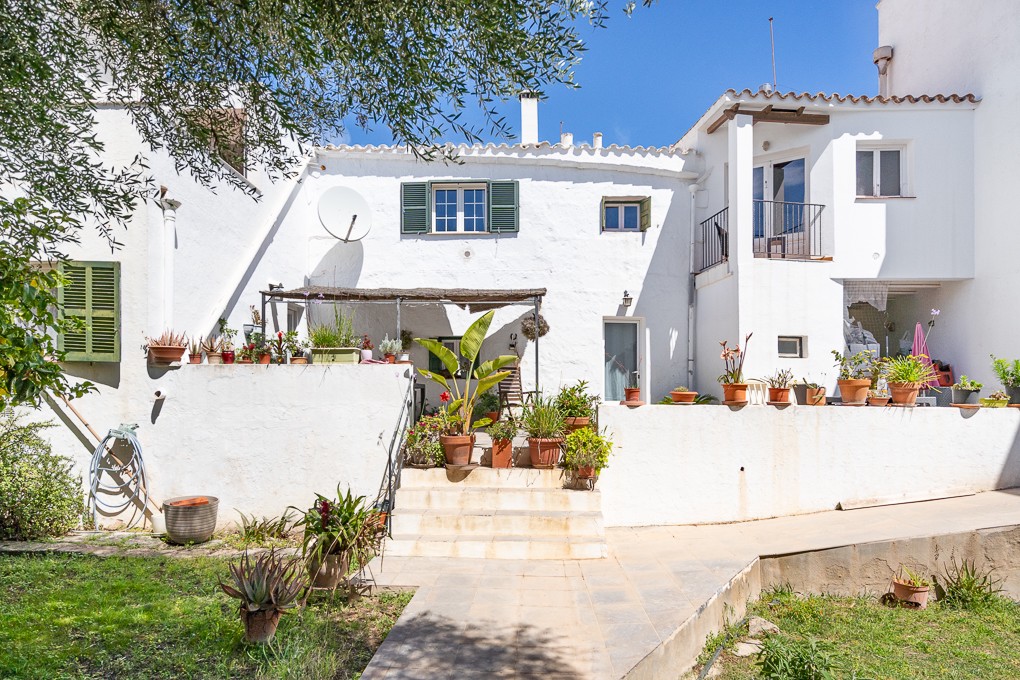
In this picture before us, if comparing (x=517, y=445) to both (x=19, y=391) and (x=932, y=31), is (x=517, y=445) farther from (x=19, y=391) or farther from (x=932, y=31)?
(x=932, y=31)

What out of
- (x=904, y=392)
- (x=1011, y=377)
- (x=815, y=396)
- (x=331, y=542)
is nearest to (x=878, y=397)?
(x=904, y=392)

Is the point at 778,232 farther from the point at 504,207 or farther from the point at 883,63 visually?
the point at 883,63

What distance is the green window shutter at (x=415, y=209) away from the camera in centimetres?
1426

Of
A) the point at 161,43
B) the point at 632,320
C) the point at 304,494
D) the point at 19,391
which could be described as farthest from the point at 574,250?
the point at 19,391

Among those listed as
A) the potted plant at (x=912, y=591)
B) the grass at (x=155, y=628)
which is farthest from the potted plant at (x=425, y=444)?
the potted plant at (x=912, y=591)

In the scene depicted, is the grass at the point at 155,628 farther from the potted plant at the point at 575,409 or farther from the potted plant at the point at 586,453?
the potted plant at the point at 575,409

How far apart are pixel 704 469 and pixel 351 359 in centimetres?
620

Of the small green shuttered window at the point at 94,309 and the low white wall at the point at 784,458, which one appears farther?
the low white wall at the point at 784,458

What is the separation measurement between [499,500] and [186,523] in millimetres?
4711

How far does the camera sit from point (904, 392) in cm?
1009

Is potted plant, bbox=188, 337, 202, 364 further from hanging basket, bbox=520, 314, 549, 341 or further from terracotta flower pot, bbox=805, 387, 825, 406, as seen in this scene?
terracotta flower pot, bbox=805, 387, 825, 406

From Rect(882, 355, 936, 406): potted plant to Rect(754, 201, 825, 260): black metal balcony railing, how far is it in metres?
3.28

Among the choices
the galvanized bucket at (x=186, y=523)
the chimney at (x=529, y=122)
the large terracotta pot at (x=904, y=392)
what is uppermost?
the chimney at (x=529, y=122)

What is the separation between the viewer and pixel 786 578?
26.2 ft
